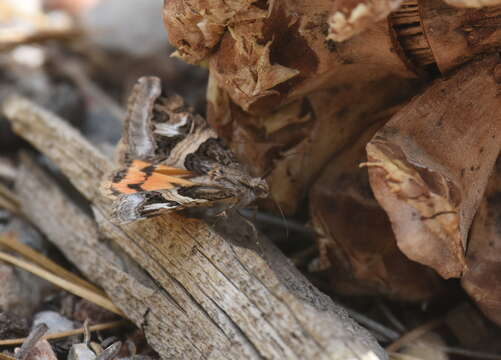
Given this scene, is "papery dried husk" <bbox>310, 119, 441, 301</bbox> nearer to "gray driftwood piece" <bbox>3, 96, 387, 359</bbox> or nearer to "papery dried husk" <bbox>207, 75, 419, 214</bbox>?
"papery dried husk" <bbox>207, 75, 419, 214</bbox>

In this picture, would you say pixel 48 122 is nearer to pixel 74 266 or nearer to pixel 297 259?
pixel 74 266

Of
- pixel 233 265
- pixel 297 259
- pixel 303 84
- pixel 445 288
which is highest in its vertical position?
pixel 303 84

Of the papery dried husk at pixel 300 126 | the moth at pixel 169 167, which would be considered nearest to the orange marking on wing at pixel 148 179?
the moth at pixel 169 167

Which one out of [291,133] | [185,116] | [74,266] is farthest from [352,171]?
[74,266]

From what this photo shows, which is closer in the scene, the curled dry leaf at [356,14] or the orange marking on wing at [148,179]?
the curled dry leaf at [356,14]

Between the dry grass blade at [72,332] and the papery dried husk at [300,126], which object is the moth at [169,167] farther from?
the dry grass blade at [72,332]

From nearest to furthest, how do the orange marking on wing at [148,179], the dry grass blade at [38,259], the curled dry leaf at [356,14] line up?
the curled dry leaf at [356,14]
the orange marking on wing at [148,179]
the dry grass blade at [38,259]

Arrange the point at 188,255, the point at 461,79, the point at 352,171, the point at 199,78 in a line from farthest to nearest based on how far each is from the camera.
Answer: the point at 199,78
the point at 352,171
the point at 188,255
the point at 461,79
